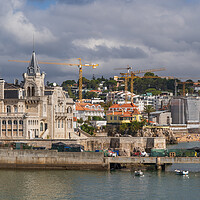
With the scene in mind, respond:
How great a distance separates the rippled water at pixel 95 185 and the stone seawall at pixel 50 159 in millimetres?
1776

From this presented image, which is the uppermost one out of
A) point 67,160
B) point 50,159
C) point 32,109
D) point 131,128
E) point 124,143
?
point 32,109

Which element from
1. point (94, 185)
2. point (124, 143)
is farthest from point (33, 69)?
point (94, 185)

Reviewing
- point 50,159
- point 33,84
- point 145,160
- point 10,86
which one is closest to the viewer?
point 145,160

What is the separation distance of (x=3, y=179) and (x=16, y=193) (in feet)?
35.4

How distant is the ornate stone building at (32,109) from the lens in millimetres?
112287

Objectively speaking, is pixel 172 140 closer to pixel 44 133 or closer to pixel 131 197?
pixel 44 133

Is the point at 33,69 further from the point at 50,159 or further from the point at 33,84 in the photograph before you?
the point at 50,159

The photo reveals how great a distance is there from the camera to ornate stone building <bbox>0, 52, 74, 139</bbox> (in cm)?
11229

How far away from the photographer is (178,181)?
8575 cm

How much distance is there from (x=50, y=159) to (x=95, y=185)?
1654cm

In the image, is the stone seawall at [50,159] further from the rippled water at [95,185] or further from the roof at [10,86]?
the roof at [10,86]

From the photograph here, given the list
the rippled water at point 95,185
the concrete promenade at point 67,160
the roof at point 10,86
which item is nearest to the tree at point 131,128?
the roof at point 10,86

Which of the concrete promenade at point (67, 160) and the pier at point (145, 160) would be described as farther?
the concrete promenade at point (67, 160)

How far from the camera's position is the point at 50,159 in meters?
96.5
